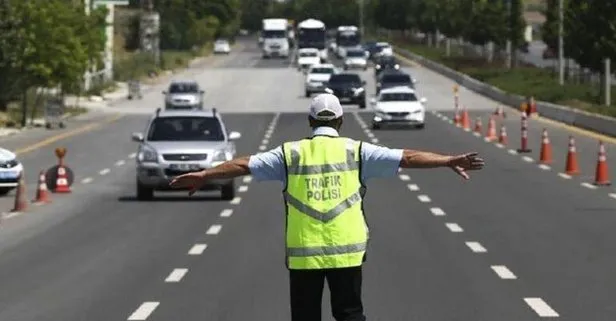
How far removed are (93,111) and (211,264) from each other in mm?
58041

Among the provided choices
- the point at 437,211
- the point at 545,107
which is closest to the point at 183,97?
the point at 545,107

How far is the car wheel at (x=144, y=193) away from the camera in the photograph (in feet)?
96.9

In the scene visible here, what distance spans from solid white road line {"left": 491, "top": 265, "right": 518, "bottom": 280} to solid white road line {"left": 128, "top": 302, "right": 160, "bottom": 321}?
3.80 metres

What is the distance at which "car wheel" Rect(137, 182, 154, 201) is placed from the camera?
29530mm

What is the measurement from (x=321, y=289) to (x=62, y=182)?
77.9 feet

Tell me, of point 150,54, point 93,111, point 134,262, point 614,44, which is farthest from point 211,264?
point 150,54

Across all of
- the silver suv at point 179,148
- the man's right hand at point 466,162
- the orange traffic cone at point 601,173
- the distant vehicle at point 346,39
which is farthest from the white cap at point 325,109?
the distant vehicle at point 346,39

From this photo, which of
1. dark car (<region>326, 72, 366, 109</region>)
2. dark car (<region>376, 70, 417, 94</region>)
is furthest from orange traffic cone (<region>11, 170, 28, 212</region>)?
dark car (<region>326, 72, 366, 109</region>)

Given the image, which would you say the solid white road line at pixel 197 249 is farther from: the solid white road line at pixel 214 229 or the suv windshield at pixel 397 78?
the suv windshield at pixel 397 78

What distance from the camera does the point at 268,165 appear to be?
28.0ft

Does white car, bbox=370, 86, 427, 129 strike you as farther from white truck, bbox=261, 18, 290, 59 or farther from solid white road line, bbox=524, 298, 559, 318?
white truck, bbox=261, 18, 290, 59

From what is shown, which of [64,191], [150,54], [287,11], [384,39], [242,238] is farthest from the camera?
[384,39]

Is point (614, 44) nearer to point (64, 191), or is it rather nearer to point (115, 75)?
point (64, 191)

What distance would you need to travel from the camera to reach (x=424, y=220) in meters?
25.4
